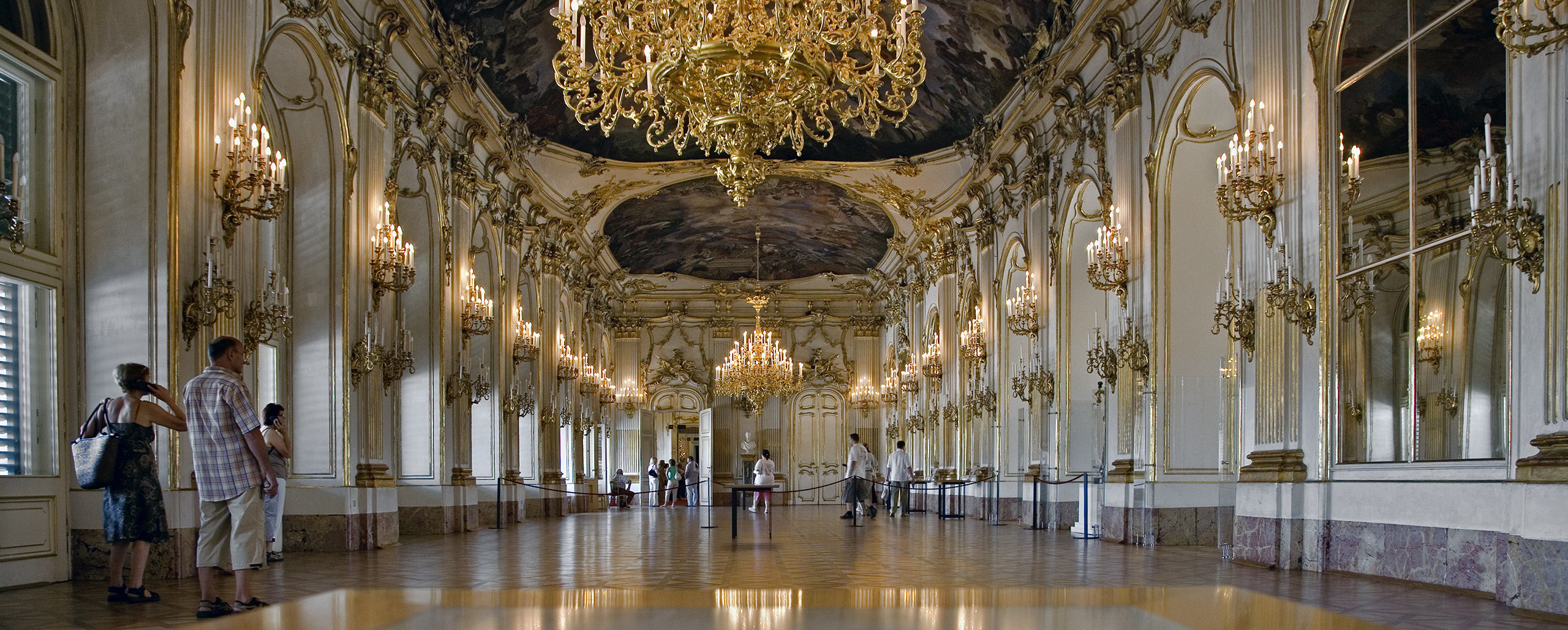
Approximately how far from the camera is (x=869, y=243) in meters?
32.2

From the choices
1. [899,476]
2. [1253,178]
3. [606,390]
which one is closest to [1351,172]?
[1253,178]

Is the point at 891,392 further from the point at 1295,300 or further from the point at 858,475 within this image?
the point at 1295,300

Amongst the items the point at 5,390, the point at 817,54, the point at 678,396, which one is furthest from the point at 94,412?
the point at 678,396

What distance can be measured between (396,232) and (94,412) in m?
6.66

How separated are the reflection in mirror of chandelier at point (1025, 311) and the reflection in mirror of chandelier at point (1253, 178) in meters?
7.19

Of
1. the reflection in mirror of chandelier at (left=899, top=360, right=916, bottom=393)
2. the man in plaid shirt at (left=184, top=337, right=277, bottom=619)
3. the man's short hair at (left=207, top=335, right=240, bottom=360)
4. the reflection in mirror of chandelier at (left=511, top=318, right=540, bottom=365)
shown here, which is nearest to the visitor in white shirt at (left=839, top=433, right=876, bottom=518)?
the reflection in mirror of chandelier at (left=511, top=318, right=540, bottom=365)

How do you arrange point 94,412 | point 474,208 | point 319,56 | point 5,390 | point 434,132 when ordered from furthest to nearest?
point 474,208 → point 434,132 → point 319,56 → point 5,390 → point 94,412

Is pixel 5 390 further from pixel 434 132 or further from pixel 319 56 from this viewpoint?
pixel 434 132

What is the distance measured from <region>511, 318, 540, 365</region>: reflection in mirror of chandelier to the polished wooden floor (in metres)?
5.61

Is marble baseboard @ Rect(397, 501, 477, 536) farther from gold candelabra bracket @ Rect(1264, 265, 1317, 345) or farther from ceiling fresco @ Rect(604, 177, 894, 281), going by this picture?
gold candelabra bracket @ Rect(1264, 265, 1317, 345)

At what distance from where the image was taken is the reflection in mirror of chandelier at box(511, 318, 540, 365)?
Result: 2061cm

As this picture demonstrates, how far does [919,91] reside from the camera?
20172 millimetres

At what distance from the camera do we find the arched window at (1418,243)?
7.44 metres

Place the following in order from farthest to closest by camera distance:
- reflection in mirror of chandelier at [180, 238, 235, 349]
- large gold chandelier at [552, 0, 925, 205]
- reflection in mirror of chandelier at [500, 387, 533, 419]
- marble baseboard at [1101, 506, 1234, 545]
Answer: reflection in mirror of chandelier at [500, 387, 533, 419] → marble baseboard at [1101, 506, 1234, 545] → reflection in mirror of chandelier at [180, 238, 235, 349] → large gold chandelier at [552, 0, 925, 205]
